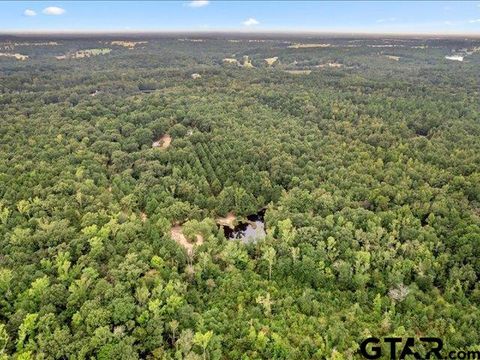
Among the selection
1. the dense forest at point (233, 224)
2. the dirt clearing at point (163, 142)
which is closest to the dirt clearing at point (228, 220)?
the dense forest at point (233, 224)

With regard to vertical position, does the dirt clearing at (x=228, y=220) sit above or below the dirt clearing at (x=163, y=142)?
below

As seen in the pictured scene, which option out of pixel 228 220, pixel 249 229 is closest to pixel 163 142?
pixel 228 220

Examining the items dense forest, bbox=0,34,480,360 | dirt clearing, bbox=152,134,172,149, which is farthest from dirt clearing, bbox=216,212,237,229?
dirt clearing, bbox=152,134,172,149

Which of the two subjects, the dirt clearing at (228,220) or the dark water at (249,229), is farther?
the dirt clearing at (228,220)

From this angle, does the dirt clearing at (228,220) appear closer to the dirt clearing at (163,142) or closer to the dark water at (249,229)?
the dark water at (249,229)

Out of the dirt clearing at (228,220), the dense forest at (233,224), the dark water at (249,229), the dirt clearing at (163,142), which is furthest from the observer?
the dirt clearing at (163,142)

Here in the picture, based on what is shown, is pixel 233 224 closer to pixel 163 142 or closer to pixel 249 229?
pixel 249 229

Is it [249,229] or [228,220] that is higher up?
[228,220]
